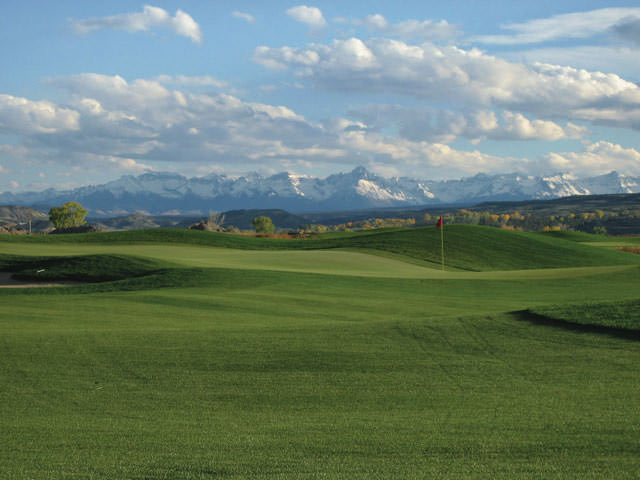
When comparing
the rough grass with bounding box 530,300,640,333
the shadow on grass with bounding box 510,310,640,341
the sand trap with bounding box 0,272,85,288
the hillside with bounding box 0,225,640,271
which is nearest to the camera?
the shadow on grass with bounding box 510,310,640,341

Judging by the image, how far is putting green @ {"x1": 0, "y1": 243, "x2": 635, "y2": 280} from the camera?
108ft

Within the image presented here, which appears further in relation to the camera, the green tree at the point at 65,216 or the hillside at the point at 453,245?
the green tree at the point at 65,216

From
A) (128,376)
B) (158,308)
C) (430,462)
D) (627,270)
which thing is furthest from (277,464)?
(627,270)

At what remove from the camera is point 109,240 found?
52.9m

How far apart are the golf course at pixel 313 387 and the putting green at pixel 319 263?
28.2ft

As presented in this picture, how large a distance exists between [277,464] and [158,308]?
13632 millimetres

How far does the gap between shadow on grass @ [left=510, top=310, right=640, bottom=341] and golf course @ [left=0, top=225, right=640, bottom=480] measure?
0.16ft

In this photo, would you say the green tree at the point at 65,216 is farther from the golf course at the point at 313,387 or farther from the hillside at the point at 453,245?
Result: the golf course at the point at 313,387

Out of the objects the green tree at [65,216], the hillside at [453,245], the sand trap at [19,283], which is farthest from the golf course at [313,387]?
the green tree at [65,216]

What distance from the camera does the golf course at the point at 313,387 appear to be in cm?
800

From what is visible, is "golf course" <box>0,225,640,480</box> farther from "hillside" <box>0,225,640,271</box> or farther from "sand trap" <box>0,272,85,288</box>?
"hillside" <box>0,225,640,271</box>

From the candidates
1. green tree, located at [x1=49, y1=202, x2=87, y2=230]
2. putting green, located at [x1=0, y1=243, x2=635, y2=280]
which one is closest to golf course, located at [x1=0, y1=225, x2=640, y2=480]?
putting green, located at [x1=0, y1=243, x2=635, y2=280]

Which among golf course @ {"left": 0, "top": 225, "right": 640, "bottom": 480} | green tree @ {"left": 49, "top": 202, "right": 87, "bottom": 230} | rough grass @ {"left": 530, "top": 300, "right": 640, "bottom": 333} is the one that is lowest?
golf course @ {"left": 0, "top": 225, "right": 640, "bottom": 480}

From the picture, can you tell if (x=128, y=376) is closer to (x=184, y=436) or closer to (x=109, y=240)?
(x=184, y=436)
